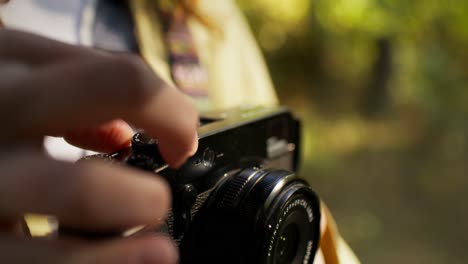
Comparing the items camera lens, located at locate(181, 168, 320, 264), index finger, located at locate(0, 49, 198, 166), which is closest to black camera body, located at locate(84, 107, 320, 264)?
camera lens, located at locate(181, 168, 320, 264)

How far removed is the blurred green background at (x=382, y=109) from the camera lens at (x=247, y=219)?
1.04 meters

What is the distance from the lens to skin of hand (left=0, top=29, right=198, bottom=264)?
21 cm

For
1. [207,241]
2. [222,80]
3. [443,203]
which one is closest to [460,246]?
[443,203]

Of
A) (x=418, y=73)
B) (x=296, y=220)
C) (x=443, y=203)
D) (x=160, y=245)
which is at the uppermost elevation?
(x=160, y=245)

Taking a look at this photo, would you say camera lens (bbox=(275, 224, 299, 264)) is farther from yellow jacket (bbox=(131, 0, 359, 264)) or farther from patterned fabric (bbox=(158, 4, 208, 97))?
patterned fabric (bbox=(158, 4, 208, 97))

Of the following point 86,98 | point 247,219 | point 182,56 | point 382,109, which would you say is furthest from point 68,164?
point 382,109

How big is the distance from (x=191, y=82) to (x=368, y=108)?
6.38ft

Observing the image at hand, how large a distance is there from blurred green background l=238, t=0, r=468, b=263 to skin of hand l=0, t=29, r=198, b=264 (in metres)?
1.28

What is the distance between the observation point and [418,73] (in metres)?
2.50

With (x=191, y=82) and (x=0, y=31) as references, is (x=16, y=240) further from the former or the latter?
(x=191, y=82)

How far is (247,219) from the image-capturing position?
1.41 feet

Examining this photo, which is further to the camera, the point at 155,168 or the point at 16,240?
the point at 155,168

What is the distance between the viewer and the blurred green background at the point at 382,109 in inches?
63.2

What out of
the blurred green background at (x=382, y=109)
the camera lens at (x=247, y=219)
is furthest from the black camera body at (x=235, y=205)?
the blurred green background at (x=382, y=109)
